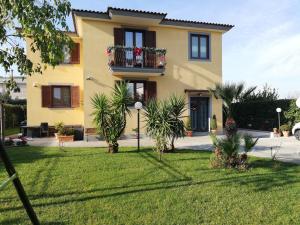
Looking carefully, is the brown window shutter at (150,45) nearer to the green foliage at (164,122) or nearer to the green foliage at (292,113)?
the green foliage at (164,122)

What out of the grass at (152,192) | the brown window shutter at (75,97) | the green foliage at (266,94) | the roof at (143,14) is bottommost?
the grass at (152,192)

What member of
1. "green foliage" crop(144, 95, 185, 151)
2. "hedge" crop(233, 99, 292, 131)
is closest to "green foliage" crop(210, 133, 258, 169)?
"green foliage" crop(144, 95, 185, 151)

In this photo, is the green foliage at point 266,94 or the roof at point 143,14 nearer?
the roof at point 143,14

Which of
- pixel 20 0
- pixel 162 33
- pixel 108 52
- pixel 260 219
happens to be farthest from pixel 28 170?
pixel 162 33

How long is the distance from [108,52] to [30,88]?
16.4 feet

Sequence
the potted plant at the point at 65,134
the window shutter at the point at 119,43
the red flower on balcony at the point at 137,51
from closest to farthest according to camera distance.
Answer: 1. the potted plant at the point at 65,134
2. the window shutter at the point at 119,43
3. the red flower on balcony at the point at 137,51

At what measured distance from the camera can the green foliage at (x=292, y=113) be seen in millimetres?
17391

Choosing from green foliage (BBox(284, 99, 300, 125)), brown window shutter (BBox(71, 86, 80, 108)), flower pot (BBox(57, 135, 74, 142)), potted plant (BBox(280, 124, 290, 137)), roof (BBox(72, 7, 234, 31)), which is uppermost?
roof (BBox(72, 7, 234, 31))

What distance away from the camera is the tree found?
10555 millimetres

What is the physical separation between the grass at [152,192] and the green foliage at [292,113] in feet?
32.5

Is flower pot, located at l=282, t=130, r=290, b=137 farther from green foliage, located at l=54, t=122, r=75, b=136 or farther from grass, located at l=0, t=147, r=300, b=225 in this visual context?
green foliage, located at l=54, t=122, r=75, b=136

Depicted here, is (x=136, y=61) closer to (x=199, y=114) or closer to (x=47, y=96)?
(x=199, y=114)

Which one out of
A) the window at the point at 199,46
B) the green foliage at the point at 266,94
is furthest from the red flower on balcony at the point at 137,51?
the green foliage at the point at 266,94

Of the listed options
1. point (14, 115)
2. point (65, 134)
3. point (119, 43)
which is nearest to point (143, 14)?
point (119, 43)
